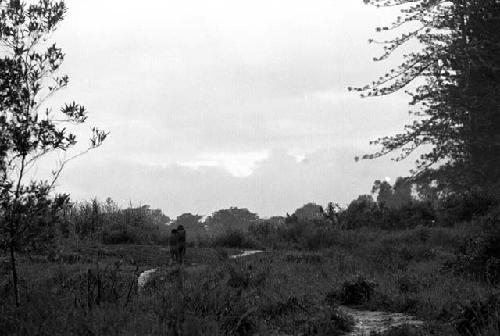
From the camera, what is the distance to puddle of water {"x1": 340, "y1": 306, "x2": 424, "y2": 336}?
29.1 ft

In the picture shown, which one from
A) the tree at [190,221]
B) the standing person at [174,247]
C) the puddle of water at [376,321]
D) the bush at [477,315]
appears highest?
the tree at [190,221]

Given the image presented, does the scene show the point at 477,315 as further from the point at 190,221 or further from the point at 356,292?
the point at 190,221

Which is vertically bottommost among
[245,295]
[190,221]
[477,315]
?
[477,315]

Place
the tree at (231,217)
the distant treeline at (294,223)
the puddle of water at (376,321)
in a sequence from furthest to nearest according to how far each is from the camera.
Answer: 1. the tree at (231,217)
2. the distant treeline at (294,223)
3. the puddle of water at (376,321)

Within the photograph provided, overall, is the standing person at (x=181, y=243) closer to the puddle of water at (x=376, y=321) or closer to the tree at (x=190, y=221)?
the puddle of water at (x=376, y=321)

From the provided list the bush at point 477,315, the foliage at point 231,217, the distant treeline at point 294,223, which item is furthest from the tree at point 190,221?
the bush at point 477,315

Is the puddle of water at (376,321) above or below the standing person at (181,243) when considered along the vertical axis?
below

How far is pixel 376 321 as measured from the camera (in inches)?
381

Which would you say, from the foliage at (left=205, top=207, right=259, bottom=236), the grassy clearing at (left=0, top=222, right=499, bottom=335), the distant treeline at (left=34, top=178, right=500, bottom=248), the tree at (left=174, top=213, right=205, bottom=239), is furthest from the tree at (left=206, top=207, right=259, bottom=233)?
the grassy clearing at (left=0, top=222, right=499, bottom=335)

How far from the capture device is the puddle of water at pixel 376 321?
8.86 m

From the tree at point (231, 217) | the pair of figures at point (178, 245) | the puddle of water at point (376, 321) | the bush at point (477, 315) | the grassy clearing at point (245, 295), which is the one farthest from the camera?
the tree at point (231, 217)

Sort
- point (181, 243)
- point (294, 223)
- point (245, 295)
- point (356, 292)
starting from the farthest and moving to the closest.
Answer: point (294, 223) → point (181, 243) → point (356, 292) → point (245, 295)

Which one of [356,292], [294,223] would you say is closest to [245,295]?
[356,292]

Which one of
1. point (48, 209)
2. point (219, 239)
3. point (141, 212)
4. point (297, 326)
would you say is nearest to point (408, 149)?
point (219, 239)
